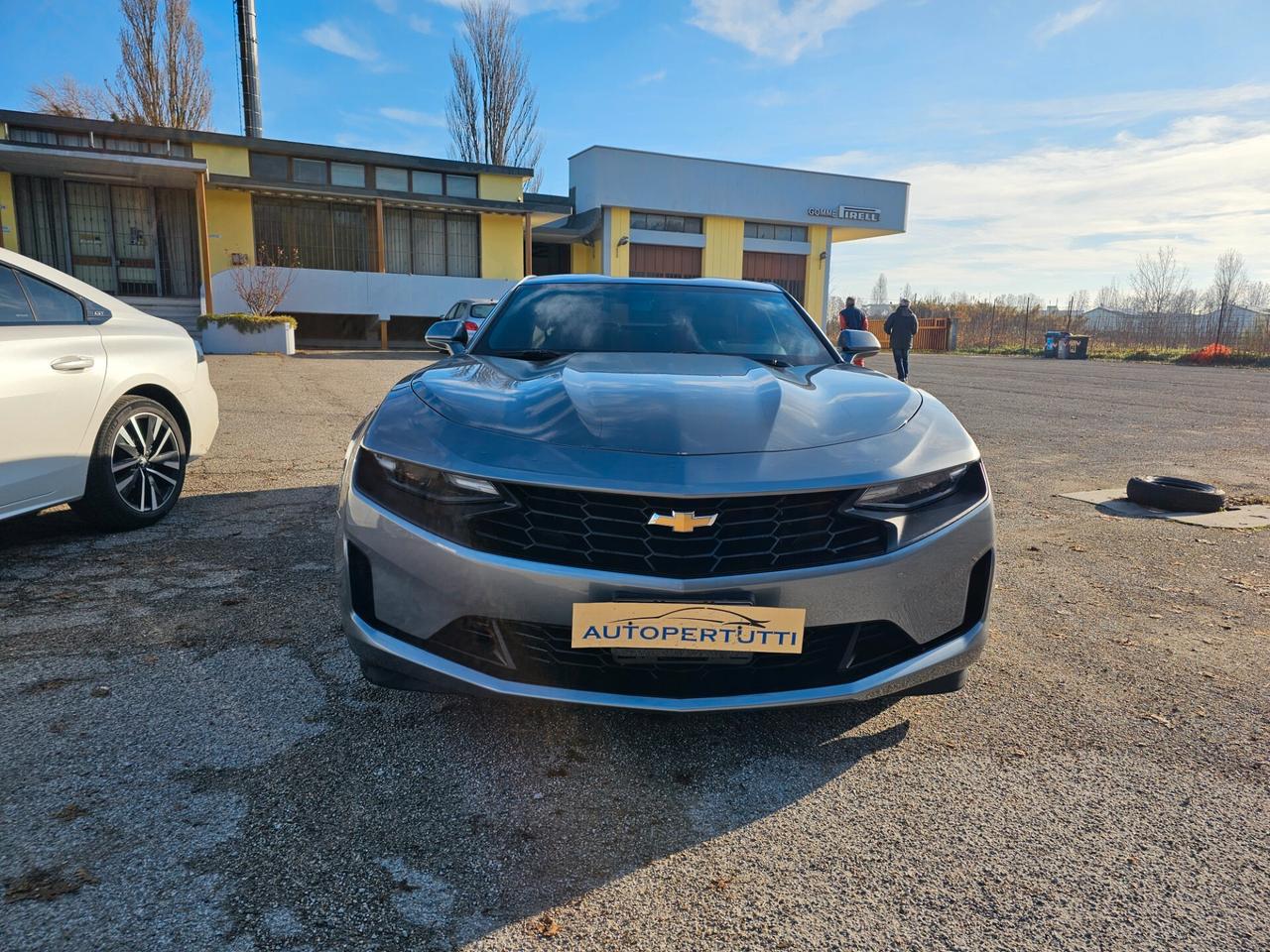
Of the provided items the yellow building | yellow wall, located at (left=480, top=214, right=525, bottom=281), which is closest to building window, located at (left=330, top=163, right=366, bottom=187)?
the yellow building

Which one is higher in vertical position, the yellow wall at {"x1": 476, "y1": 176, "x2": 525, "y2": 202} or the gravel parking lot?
the yellow wall at {"x1": 476, "y1": 176, "x2": 525, "y2": 202}

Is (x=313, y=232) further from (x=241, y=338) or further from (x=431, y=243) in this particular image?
(x=241, y=338)

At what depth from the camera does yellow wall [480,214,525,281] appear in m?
25.3

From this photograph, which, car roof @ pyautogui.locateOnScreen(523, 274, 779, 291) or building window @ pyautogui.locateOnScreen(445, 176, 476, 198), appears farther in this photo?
building window @ pyautogui.locateOnScreen(445, 176, 476, 198)

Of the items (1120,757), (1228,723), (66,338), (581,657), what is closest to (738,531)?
(581,657)

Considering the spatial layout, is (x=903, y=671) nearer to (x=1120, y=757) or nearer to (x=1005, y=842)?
(x=1005, y=842)

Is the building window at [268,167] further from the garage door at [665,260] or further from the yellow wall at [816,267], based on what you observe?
the yellow wall at [816,267]

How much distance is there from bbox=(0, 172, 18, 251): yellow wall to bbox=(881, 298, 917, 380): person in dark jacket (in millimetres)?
20093

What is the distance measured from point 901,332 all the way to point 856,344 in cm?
1279

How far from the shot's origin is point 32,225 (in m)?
19.6

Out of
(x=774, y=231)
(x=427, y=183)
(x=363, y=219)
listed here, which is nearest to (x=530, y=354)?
(x=427, y=183)

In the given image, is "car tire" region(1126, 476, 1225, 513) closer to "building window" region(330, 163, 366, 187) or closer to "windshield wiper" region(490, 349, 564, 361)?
"windshield wiper" region(490, 349, 564, 361)

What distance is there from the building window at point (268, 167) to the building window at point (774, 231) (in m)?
16.6

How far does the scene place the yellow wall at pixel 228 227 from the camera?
2172 cm
